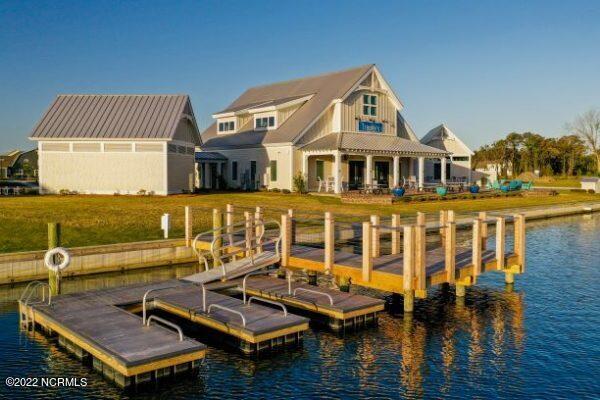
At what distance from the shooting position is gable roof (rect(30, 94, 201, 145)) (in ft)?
127

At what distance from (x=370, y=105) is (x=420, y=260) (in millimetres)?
34840

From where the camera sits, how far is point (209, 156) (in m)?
49.3

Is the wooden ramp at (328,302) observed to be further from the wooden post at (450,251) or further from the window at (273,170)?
the window at (273,170)

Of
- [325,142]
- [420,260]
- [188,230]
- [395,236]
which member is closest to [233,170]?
[325,142]

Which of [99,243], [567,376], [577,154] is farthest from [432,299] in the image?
[577,154]

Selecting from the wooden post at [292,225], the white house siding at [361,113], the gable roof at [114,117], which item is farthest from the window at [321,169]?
the wooden post at [292,225]

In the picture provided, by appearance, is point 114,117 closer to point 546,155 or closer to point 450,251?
point 450,251

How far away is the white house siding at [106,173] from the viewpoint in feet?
127

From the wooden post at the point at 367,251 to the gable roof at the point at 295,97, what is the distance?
28.9 metres

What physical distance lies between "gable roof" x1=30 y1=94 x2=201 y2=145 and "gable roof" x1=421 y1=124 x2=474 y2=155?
82.9 feet

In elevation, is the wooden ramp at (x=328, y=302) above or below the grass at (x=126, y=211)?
below

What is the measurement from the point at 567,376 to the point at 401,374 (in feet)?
9.87

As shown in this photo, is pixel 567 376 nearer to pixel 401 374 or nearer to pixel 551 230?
pixel 401 374

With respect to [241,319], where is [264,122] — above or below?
above
